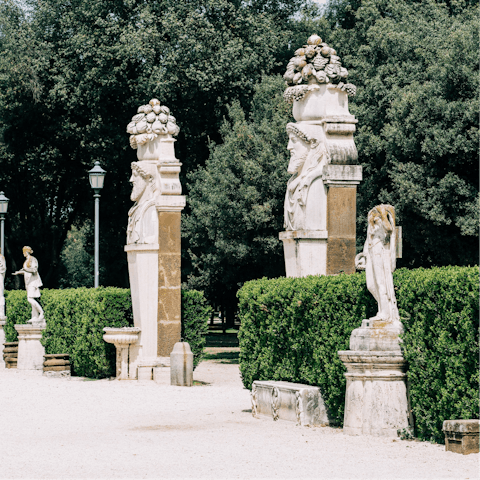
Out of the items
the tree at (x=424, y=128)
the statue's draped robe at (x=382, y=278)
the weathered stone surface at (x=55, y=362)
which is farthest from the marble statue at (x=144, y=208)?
the statue's draped robe at (x=382, y=278)

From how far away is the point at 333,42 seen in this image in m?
27.7

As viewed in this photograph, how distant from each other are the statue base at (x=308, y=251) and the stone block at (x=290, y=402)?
171cm

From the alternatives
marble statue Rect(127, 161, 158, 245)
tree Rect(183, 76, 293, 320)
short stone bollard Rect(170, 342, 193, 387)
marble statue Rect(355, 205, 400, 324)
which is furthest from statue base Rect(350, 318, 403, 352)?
tree Rect(183, 76, 293, 320)

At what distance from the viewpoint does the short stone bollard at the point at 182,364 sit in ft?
56.0

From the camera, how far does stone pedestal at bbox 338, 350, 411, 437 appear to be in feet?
32.6

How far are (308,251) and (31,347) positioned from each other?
37.2ft

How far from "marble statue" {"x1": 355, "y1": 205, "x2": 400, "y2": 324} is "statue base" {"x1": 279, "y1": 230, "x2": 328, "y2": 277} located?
2194 mm

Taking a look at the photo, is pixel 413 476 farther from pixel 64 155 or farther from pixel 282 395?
pixel 64 155

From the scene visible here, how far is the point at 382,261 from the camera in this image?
10016mm

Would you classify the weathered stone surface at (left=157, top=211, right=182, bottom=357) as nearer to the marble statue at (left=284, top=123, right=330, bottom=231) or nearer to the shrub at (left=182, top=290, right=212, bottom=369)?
the shrub at (left=182, top=290, right=212, bottom=369)

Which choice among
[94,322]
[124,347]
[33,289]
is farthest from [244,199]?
[124,347]

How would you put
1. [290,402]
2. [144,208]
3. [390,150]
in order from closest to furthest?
[290,402] < [144,208] < [390,150]

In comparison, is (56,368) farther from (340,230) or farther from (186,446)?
(186,446)

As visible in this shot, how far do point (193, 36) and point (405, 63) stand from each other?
6.95 m
